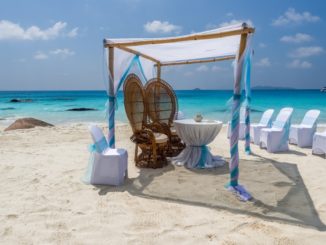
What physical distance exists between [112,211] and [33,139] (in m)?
5.31

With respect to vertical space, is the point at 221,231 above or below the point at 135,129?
below

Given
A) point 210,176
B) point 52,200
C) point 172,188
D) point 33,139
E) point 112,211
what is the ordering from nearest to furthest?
point 112,211 < point 52,200 < point 172,188 < point 210,176 < point 33,139

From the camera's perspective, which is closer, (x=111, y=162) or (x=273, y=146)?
(x=111, y=162)

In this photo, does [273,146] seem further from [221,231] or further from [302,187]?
[221,231]

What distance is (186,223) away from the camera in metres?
2.80

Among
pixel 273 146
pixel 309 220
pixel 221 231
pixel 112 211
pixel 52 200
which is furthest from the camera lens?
pixel 273 146

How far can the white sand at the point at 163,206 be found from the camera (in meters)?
2.57

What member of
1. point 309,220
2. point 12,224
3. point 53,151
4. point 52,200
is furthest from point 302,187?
point 53,151

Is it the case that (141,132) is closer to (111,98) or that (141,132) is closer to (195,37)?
(111,98)

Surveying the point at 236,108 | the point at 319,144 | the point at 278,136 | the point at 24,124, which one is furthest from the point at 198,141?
the point at 24,124

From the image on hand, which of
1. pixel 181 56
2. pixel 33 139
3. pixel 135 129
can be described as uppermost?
pixel 181 56

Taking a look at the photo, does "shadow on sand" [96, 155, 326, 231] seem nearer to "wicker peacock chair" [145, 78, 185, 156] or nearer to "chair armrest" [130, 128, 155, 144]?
"chair armrest" [130, 128, 155, 144]

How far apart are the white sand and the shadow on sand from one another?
1 cm

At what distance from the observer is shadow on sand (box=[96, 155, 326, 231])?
3.05m
